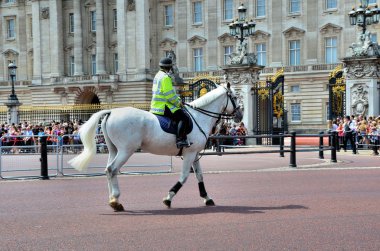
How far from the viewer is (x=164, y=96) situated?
404 inches

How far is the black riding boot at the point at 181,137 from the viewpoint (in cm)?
1034

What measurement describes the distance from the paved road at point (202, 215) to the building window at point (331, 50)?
3896 centimetres

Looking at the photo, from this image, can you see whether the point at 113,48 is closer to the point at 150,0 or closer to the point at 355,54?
the point at 150,0

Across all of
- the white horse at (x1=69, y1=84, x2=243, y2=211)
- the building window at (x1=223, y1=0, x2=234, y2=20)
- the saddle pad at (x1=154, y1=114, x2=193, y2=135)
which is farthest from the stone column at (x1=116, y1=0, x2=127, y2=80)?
the saddle pad at (x1=154, y1=114, x2=193, y2=135)

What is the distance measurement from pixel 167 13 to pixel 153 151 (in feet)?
170

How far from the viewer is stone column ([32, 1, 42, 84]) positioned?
212 feet

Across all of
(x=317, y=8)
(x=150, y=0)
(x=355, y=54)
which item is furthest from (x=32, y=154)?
(x=150, y=0)

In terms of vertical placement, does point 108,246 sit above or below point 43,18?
below

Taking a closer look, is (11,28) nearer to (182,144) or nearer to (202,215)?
(182,144)

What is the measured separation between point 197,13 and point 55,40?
15292mm

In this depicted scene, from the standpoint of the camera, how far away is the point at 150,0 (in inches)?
2389

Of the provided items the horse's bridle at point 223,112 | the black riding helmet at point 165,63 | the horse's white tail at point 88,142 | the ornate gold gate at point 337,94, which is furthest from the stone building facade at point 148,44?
the horse's white tail at point 88,142

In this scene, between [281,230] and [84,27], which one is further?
[84,27]

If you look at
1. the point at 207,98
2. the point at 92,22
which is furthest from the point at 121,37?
the point at 207,98
